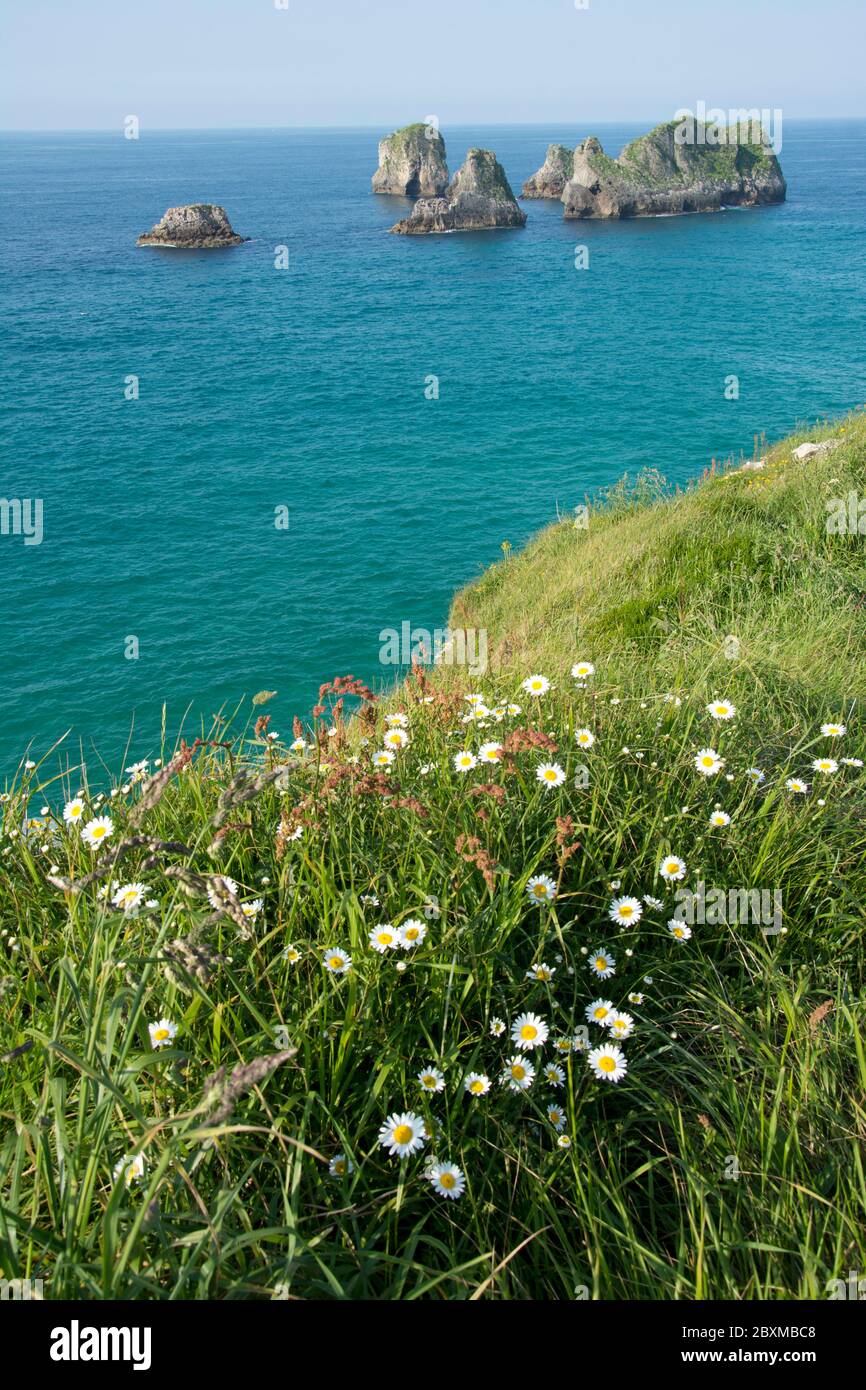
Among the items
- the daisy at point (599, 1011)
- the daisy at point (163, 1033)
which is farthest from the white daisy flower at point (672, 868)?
the daisy at point (163, 1033)

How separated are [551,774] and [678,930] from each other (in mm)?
875

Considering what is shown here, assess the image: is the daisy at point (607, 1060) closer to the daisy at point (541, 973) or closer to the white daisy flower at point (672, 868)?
the daisy at point (541, 973)

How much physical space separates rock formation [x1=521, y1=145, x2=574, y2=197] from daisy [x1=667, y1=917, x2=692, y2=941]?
451 feet

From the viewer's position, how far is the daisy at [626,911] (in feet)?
11.8

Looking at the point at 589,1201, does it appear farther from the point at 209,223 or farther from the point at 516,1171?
the point at 209,223

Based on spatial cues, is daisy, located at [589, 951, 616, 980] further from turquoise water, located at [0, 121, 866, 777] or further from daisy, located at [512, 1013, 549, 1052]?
turquoise water, located at [0, 121, 866, 777]

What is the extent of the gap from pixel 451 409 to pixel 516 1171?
151 ft

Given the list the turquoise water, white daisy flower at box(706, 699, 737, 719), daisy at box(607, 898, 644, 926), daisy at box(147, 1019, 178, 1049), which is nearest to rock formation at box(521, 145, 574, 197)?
the turquoise water

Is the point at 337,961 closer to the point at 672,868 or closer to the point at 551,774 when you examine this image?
the point at 551,774

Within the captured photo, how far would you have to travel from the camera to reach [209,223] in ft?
300

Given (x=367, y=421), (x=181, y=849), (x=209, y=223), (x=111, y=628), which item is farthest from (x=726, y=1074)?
(x=209, y=223)

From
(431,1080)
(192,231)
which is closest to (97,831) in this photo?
(431,1080)

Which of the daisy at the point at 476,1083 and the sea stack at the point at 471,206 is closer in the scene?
the daisy at the point at 476,1083

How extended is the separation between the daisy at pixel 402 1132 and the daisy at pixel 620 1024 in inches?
32.1
